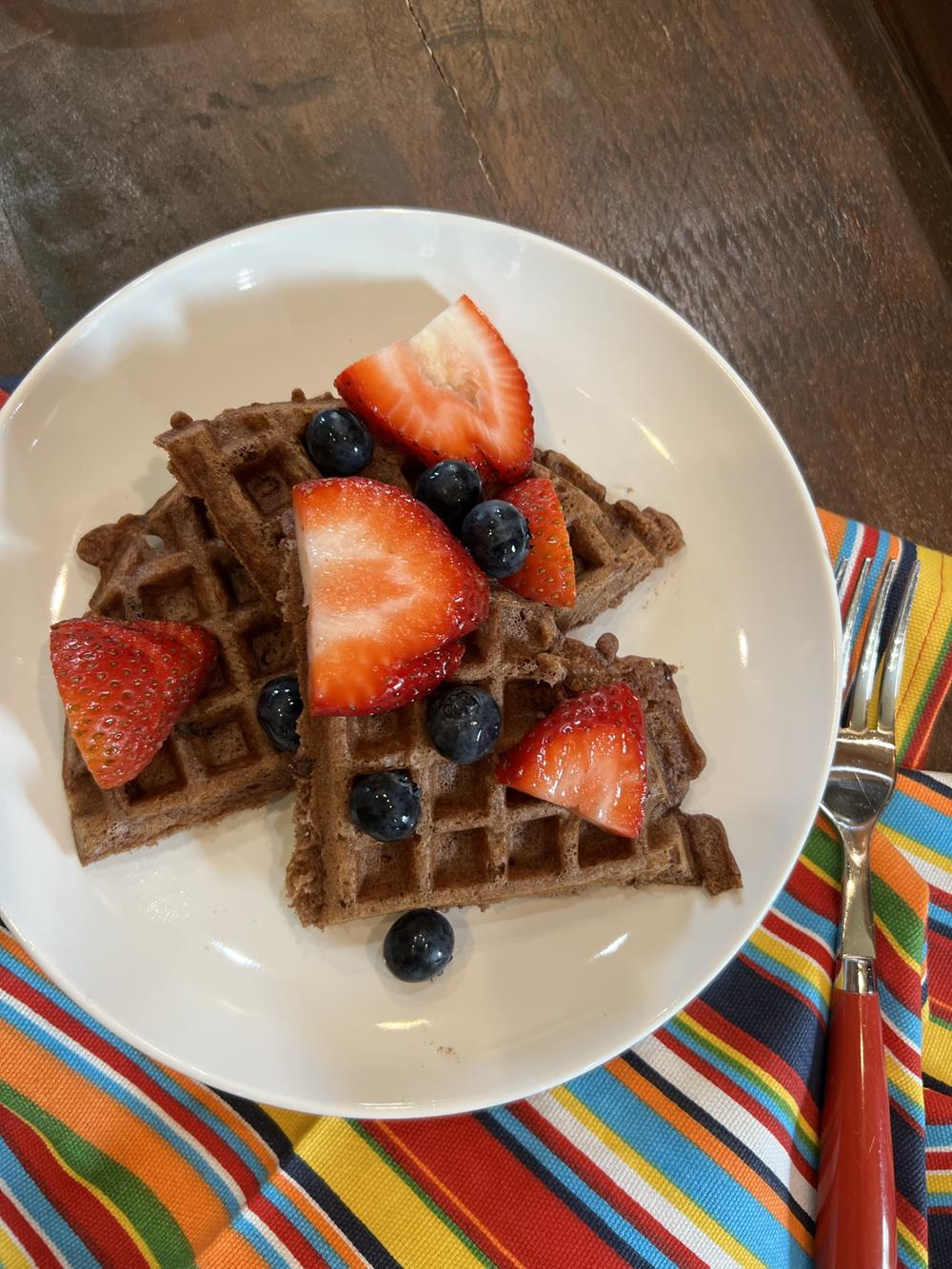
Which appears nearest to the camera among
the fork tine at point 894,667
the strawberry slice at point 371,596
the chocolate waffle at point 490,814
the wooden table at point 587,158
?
the strawberry slice at point 371,596

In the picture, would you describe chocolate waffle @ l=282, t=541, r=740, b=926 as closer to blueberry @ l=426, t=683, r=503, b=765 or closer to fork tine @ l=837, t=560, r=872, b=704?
blueberry @ l=426, t=683, r=503, b=765

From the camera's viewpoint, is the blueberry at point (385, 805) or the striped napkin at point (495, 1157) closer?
the blueberry at point (385, 805)

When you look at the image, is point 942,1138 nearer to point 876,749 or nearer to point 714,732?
point 876,749

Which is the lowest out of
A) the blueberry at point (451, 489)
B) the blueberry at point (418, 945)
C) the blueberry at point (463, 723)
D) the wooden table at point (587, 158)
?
the blueberry at point (418, 945)

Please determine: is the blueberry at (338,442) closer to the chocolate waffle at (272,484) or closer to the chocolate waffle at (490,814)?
the chocolate waffle at (272,484)

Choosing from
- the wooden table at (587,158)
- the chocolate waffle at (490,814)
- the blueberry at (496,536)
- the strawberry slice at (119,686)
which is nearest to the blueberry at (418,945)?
the chocolate waffle at (490,814)

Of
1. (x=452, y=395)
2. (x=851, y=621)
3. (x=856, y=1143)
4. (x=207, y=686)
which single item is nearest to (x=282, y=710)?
(x=207, y=686)

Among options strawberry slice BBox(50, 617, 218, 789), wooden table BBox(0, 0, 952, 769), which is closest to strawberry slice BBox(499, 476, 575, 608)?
strawberry slice BBox(50, 617, 218, 789)

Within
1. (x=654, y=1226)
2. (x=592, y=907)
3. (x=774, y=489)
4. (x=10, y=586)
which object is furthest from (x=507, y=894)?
(x=10, y=586)
